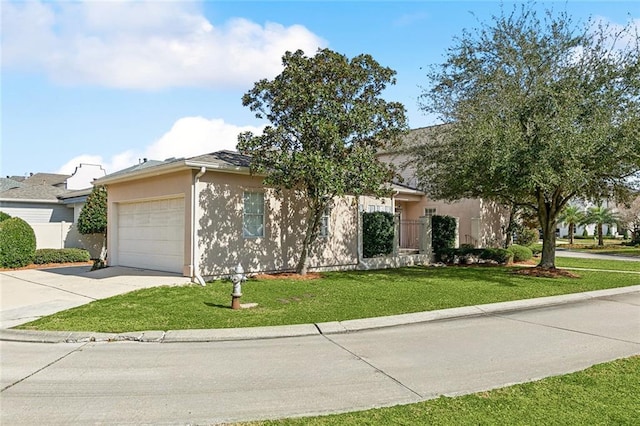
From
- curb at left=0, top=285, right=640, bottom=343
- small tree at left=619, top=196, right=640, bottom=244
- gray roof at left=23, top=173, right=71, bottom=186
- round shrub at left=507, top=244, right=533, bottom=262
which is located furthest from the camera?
small tree at left=619, top=196, right=640, bottom=244

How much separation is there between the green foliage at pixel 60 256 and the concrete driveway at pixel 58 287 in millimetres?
2103

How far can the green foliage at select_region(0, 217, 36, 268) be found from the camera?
1708cm

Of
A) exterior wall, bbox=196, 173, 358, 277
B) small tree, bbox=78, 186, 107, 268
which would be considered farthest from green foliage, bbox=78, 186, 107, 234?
exterior wall, bbox=196, 173, 358, 277

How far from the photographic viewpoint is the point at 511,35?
14.6 metres

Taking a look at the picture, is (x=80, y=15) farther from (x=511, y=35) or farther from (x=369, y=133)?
(x=511, y=35)

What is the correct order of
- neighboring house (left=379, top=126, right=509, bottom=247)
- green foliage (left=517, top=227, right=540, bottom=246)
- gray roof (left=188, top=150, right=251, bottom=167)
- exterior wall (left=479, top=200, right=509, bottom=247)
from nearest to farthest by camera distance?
gray roof (left=188, top=150, right=251, bottom=167)
neighboring house (left=379, top=126, right=509, bottom=247)
exterior wall (left=479, top=200, right=509, bottom=247)
green foliage (left=517, top=227, right=540, bottom=246)

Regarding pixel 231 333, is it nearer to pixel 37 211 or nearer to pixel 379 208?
pixel 379 208

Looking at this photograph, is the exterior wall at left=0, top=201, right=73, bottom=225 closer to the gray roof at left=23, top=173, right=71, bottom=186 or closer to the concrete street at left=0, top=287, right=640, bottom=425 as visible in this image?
the gray roof at left=23, top=173, right=71, bottom=186

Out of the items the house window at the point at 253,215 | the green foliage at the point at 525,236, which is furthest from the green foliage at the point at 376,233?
the green foliage at the point at 525,236

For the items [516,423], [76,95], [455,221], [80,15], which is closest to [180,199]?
[76,95]

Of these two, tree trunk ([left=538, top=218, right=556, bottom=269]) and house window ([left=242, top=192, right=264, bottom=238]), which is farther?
tree trunk ([left=538, top=218, right=556, bottom=269])

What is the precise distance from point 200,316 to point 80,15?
24.4 feet

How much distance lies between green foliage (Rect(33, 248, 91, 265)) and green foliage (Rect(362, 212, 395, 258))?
1273cm

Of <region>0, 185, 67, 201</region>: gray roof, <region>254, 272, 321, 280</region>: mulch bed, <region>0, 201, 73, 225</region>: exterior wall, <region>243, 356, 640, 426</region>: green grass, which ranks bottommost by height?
<region>243, 356, 640, 426</region>: green grass
